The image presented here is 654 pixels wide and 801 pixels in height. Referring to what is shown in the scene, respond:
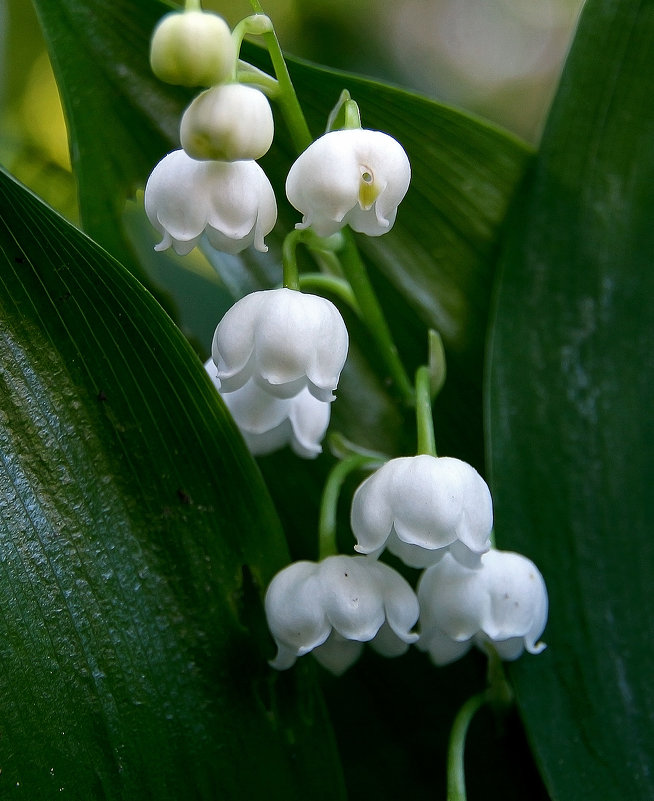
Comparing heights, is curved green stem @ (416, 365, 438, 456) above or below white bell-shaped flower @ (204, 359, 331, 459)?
above

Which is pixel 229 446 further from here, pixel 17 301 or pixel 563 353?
pixel 563 353

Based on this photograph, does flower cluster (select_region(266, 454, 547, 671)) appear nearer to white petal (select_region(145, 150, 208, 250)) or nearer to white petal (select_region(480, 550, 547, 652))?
white petal (select_region(480, 550, 547, 652))

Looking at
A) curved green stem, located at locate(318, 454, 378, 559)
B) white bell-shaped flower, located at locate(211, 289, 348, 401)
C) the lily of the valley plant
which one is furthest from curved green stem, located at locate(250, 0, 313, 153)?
curved green stem, located at locate(318, 454, 378, 559)

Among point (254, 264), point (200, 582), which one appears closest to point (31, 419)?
point (200, 582)

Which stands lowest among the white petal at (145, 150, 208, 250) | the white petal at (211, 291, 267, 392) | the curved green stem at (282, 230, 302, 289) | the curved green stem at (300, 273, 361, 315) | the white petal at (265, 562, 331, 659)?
the white petal at (265, 562, 331, 659)

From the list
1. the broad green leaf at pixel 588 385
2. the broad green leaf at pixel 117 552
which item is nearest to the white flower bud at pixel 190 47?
the broad green leaf at pixel 117 552

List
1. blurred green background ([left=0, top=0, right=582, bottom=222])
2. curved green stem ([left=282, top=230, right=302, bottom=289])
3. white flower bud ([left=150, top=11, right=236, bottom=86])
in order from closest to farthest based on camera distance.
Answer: white flower bud ([left=150, top=11, right=236, bottom=86]), curved green stem ([left=282, top=230, right=302, bottom=289]), blurred green background ([left=0, top=0, right=582, bottom=222])

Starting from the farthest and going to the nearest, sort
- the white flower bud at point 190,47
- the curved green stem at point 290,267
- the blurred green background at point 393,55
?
the blurred green background at point 393,55 < the curved green stem at point 290,267 < the white flower bud at point 190,47

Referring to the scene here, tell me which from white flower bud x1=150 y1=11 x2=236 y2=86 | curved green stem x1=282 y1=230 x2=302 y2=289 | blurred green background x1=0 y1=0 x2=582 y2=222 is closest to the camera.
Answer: white flower bud x1=150 y1=11 x2=236 y2=86

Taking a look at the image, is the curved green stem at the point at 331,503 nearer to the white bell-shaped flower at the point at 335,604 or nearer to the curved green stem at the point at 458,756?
the white bell-shaped flower at the point at 335,604
